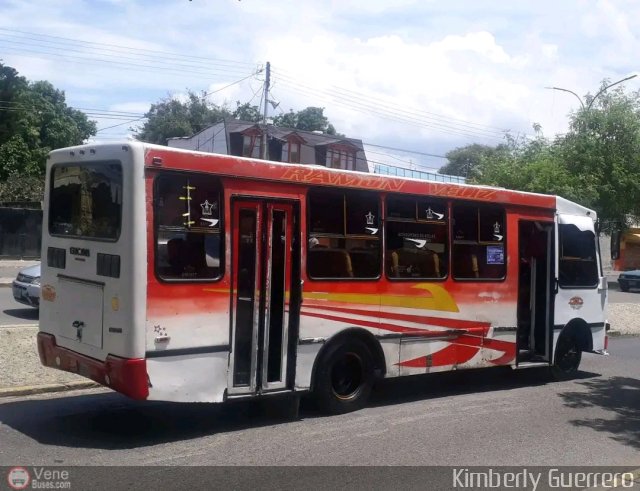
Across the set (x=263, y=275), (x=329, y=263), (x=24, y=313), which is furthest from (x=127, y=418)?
(x=24, y=313)

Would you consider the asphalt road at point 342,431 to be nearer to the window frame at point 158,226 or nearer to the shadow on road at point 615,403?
the shadow on road at point 615,403

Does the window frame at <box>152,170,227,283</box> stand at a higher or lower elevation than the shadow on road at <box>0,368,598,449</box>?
higher

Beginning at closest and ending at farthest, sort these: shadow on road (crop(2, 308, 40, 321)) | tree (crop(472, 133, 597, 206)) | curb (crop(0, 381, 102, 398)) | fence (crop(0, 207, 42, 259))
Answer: curb (crop(0, 381, 102, 398))
shadow on road (crop(2, 308, 40, 321))
tree (crop(472, 133, 597, 206))
fence (crop(0, 207, 42, 259))

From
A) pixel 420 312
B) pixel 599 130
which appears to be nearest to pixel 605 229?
pixel 599 130

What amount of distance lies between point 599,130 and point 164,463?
30275mm

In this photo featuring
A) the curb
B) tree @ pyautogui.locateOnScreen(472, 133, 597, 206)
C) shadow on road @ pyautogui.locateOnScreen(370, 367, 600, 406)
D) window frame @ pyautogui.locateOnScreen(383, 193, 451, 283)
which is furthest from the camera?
tree @ pyautogui.locateOnScreen(472, 133, 597, 206)

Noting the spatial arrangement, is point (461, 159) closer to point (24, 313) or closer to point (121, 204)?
point (24, 313)

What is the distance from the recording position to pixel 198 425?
8.03 meters

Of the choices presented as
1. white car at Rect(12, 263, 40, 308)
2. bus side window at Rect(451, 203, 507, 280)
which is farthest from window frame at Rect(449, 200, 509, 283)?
white car at Rect(12, 263, 40, 308)

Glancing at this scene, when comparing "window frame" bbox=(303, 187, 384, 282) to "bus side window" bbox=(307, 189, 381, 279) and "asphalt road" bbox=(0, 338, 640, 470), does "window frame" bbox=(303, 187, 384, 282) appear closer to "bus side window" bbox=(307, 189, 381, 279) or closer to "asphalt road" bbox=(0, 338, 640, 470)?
"bus side window" bbox=(307, 189, 381, 279)

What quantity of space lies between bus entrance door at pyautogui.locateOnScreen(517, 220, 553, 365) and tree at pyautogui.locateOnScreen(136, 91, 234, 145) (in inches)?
2240

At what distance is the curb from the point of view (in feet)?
28.7

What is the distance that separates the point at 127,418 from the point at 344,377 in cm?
244

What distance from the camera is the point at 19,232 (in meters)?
31.7
